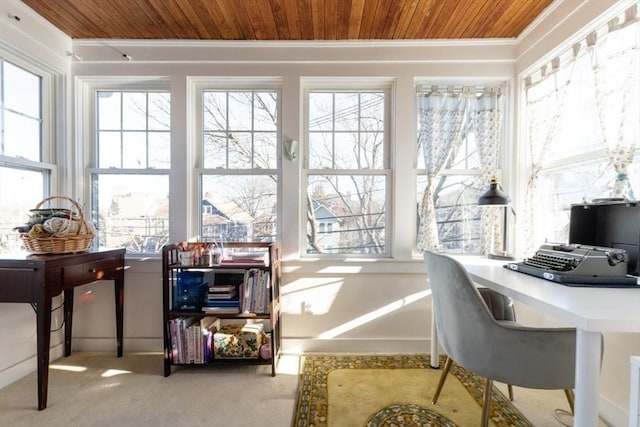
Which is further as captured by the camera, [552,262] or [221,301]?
[221,301]

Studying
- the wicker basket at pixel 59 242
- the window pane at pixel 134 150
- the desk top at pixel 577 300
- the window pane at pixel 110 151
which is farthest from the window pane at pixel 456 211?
the window pane at pixel 110 151

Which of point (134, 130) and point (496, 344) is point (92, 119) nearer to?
point (134, 130)

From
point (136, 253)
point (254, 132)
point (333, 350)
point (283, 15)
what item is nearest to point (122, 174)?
point (136, 253)

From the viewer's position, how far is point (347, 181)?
245cm

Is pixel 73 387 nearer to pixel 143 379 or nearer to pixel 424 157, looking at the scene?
pixel 143 379

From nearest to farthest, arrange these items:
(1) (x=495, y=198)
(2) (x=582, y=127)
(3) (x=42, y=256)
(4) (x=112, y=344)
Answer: (3) (x=42, y=256) → (2) (x=582, y=127) → (1) (x=495, y=198) → (4) (x=112, y=344)

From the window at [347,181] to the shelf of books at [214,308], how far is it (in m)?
0.54

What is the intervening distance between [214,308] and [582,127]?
2.71 meters

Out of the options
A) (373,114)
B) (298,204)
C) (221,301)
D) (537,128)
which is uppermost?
(373,114)

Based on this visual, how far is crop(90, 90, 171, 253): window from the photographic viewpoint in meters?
2.45

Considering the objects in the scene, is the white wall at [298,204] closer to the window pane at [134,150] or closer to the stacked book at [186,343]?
the window pane at [134,150]

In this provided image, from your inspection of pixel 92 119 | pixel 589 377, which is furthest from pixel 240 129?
pixel 589 377

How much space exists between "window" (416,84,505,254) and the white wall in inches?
4.7

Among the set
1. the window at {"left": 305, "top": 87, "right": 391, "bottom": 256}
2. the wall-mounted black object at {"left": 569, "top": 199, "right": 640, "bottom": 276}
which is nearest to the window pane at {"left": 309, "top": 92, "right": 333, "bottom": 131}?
the window at {"left": 305, "top": 87, "right": 391, "bottom": 256}
